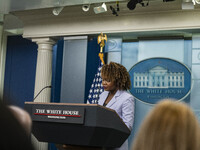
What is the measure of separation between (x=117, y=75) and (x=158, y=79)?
207cm

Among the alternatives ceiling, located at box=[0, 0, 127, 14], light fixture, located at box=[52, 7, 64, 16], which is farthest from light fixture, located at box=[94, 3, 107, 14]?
light fixture, located at box=[52, 7, 64, 16]

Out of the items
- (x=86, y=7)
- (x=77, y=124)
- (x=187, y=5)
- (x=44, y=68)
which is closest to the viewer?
(x=77, y=124)

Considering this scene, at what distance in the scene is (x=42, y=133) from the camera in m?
2.53

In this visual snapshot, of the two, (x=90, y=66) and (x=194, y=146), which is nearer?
(x=194, y=146)

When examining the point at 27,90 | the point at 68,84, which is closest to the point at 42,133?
the point at 68,84

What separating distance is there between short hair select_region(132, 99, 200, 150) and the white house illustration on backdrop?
4231 mm

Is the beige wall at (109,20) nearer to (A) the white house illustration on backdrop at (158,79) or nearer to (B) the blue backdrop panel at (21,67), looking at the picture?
(A) the white house illustration on backdrop at (158,79)

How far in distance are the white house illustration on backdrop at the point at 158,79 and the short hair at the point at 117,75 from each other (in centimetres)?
195

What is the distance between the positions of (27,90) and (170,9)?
129 inches

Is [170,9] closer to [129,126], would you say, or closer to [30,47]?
[129,126]

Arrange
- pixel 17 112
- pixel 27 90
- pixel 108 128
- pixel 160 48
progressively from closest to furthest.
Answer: pixel 17 112 < pixel 108 128 < pixel 160 48 < pixel 27 90

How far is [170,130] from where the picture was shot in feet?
2.92

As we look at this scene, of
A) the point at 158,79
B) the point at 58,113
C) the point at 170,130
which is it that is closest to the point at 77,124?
the point at 58,113

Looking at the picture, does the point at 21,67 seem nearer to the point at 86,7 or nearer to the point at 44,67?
the point at 44,67
